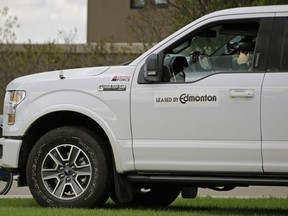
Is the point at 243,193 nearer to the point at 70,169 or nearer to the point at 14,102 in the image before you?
the point at 70,169

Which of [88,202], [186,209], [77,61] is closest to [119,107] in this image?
[88,202]

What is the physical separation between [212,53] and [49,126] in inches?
83.3

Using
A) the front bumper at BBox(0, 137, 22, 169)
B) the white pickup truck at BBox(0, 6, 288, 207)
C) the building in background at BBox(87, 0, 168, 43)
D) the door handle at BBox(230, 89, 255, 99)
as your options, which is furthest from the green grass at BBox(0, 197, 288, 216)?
the building in background at BBox(87, 0, 168, 43)

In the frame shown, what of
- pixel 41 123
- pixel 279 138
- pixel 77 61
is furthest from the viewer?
pixel 77 61

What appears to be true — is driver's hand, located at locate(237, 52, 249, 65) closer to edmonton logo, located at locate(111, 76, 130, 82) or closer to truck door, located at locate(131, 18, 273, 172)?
truck door, located at locate(131, 18, 273, 172)

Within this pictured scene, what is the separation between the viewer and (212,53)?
29.4 feet

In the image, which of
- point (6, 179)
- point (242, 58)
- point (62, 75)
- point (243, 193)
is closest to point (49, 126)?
point (62, 75)

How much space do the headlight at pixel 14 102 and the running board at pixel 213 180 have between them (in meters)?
1.50

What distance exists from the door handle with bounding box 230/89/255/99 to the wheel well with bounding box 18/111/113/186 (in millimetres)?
1591

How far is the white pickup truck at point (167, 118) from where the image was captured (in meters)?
8.52

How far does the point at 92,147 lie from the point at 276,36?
2.29 meters

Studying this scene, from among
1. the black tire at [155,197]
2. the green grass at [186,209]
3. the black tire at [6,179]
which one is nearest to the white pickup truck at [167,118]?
the green grass at [186,209]

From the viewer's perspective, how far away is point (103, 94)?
906 cm

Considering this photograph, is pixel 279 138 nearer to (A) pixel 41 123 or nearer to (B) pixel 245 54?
(B) pixel 245 54
